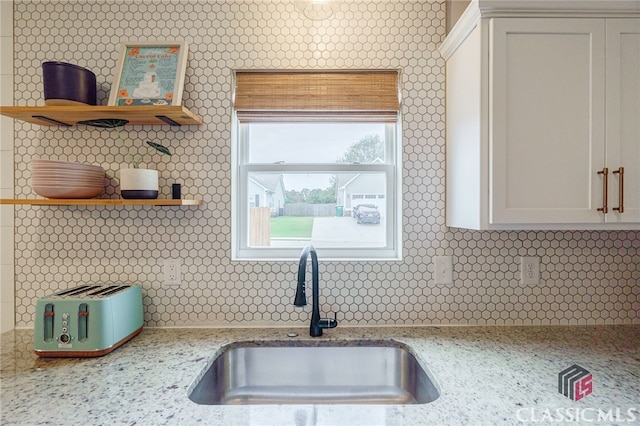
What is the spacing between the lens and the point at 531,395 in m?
1.05

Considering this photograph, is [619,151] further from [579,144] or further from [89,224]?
[89,224]

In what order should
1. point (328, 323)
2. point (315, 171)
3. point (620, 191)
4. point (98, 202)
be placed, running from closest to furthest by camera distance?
1. point (620, 191)
2. point (98, 202)
3. point (328, 323)
4. point (315, 171)

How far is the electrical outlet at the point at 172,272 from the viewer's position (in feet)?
5.44

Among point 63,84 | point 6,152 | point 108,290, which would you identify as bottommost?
point 108,290

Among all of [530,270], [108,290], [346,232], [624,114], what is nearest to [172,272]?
[108,290]

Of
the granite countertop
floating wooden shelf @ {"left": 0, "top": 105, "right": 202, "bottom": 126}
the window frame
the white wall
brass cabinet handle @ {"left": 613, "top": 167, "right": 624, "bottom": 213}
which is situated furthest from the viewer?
the window frame

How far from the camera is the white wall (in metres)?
1.63

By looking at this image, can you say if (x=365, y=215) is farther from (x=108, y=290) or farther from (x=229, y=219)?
(x=108, y=290)

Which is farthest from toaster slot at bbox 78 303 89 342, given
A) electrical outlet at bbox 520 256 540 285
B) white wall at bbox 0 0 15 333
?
electrical outlet at bbox 520 256 540 285

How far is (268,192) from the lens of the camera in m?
1.80

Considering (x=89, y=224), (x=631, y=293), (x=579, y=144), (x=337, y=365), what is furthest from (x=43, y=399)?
(x=631, y=293)

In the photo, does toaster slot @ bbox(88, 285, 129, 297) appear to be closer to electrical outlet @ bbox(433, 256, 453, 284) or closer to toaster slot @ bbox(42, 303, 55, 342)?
toaster slot @ bbox(42, 303, 55, 342)

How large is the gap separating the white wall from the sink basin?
1.10 meters

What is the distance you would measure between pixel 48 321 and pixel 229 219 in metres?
0.79
